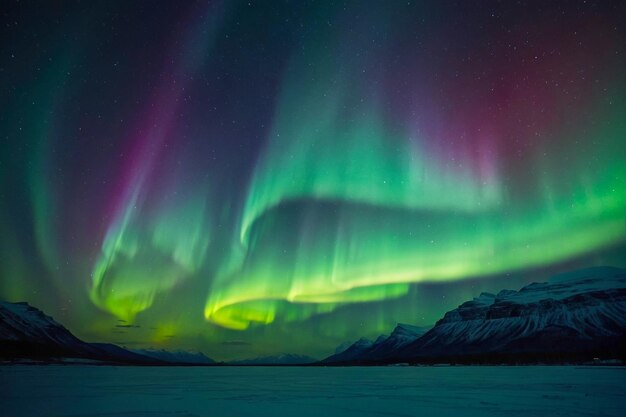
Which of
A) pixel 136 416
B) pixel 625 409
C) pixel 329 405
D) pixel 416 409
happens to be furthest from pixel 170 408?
pixel 625 409

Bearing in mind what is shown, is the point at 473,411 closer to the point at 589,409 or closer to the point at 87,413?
the point at 589,409

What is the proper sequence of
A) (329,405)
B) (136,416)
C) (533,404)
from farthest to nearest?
(329,405) → (533,404) → (136,416)

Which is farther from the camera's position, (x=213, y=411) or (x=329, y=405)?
(x=329, y=405)

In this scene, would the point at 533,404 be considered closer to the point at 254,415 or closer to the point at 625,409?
the point at 625,409

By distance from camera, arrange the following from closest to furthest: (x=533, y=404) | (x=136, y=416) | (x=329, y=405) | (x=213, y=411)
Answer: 1. (x=136, y=416)
2. (x=213, y=411)
3. (x=533, y=404)
4. (x=329, y=405)

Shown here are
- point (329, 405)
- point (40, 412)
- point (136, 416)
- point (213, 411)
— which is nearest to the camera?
point (136, 416)

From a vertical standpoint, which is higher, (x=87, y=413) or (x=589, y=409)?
(x=589, y=409)

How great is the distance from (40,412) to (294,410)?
15.4 meters

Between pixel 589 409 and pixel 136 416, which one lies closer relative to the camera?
pixel 136 416

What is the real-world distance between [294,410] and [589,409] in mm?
18048

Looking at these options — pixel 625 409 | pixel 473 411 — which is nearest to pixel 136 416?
pixel 473 411

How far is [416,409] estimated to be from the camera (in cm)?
3178

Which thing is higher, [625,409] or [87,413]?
[625,409]

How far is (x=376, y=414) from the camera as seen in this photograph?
28.9 m
